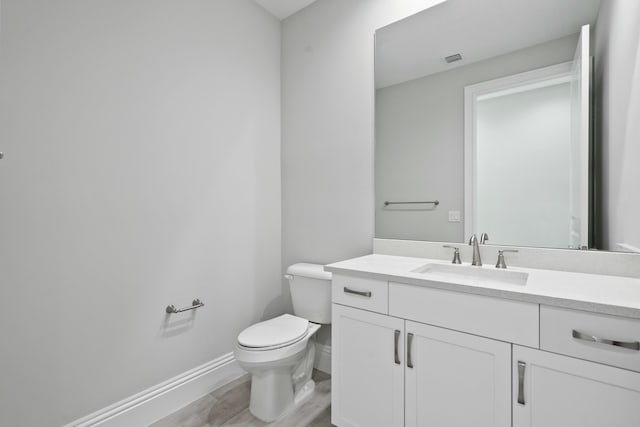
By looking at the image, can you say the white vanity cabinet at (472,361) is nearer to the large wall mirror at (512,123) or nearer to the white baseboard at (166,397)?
the large wall mirror at (512,123)

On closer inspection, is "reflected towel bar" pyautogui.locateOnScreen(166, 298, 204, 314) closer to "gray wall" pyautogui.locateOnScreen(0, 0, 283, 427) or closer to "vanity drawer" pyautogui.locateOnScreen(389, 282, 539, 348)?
"gray wall" pyautogui.locateOnScreen(0, 0, 283, 427)

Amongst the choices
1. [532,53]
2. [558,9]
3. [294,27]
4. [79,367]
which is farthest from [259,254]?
[558,9]

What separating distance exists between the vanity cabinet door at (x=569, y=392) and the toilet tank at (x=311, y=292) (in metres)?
1.09

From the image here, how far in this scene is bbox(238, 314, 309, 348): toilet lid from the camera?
1.61m

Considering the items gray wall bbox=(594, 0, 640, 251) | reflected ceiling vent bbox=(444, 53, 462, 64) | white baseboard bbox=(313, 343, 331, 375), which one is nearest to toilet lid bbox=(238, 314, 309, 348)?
white baseboard bbox=(313, 343, 331, 375)

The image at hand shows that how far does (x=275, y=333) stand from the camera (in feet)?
5.63

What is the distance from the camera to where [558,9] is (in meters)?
1.38

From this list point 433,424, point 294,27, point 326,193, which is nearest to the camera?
point 433,424

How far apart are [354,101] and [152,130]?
121 cm

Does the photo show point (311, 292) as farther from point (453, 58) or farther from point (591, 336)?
point (453, 58)

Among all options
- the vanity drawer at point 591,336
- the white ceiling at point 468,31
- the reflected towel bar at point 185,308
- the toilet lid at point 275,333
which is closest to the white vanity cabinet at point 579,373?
the vanity drawer at point 591,336

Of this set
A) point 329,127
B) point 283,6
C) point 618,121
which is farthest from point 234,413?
point 283,6

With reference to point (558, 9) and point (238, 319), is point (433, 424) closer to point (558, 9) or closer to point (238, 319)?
point (238, 319)

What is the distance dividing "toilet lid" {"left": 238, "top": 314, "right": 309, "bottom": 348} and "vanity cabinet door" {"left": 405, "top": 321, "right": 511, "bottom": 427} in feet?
2.15
